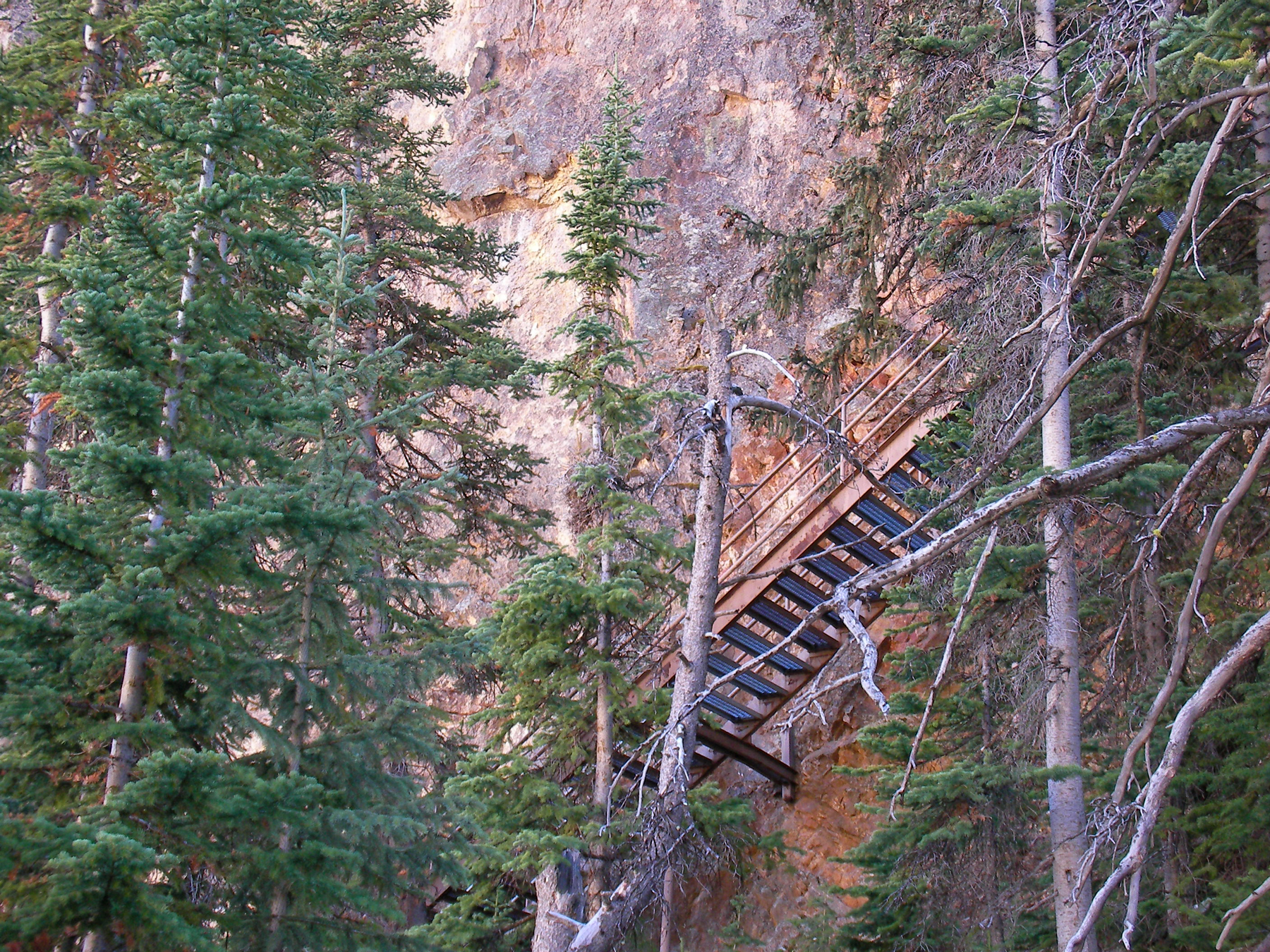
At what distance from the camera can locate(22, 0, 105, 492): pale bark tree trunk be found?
26.8 ft

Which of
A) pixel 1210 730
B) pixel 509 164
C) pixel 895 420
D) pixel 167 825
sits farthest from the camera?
pixel 509 164

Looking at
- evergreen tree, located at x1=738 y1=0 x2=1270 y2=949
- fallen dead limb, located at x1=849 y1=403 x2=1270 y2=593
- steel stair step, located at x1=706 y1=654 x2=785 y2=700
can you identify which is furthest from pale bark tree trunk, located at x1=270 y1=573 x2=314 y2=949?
steel stair step, located at x1=706 y1=654 x2=785 y2=700

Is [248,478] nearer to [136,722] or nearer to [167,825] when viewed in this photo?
[136,722]

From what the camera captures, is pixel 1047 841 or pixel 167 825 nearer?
pixel 167 825

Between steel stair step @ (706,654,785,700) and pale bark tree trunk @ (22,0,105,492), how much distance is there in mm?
6857

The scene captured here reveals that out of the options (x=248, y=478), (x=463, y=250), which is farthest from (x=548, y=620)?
(x=463, y=250)

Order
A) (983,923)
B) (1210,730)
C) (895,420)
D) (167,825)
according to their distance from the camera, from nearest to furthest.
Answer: (167,825) < (1210,730) < (983,923) < (895,420)

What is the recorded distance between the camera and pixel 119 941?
5.82m

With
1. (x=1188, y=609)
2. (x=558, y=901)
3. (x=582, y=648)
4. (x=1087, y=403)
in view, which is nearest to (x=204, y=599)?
(x=582, y=648)

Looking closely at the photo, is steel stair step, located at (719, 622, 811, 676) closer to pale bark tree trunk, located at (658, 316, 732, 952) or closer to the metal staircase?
the metal staircase

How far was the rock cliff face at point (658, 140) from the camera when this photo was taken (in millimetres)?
21297

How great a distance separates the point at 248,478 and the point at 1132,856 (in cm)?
623

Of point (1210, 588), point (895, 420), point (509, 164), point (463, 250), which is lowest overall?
point (1210, 588)

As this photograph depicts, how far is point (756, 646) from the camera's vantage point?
12.2 metres
